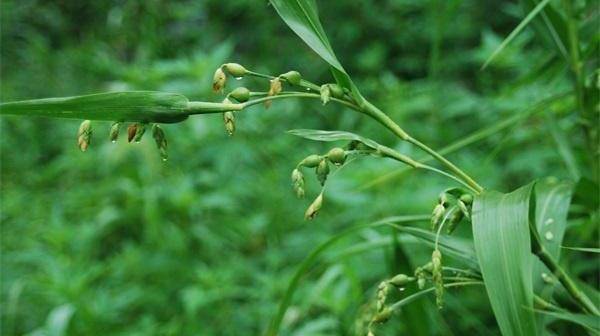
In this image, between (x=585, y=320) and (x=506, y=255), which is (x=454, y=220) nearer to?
(x=506, y=255)

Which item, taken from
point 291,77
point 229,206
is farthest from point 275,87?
point 229,206

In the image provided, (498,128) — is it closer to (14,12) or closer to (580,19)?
(580,19)

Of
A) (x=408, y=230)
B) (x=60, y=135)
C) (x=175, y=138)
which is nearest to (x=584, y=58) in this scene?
(x=408, y=230)

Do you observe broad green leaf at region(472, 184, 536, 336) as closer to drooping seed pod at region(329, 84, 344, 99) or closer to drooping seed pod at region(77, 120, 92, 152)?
drooping seed pod at region(329, 84, 344, 99)

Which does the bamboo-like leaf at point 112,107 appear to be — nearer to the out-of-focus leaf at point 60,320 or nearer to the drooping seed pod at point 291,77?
the drooping seed pod at point 291,77

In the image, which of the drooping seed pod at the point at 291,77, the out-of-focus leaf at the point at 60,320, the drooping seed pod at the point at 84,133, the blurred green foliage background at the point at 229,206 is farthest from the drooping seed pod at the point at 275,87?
the out-of-focus leaf at the point at 60,320

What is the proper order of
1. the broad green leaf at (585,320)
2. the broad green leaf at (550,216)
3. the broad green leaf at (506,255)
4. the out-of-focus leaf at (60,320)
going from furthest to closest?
the out-of-focus leaf at (60,320), the broad green leaf at (550,216), the broad green leaf at (585,320), the broad green leaf at (506,255)
